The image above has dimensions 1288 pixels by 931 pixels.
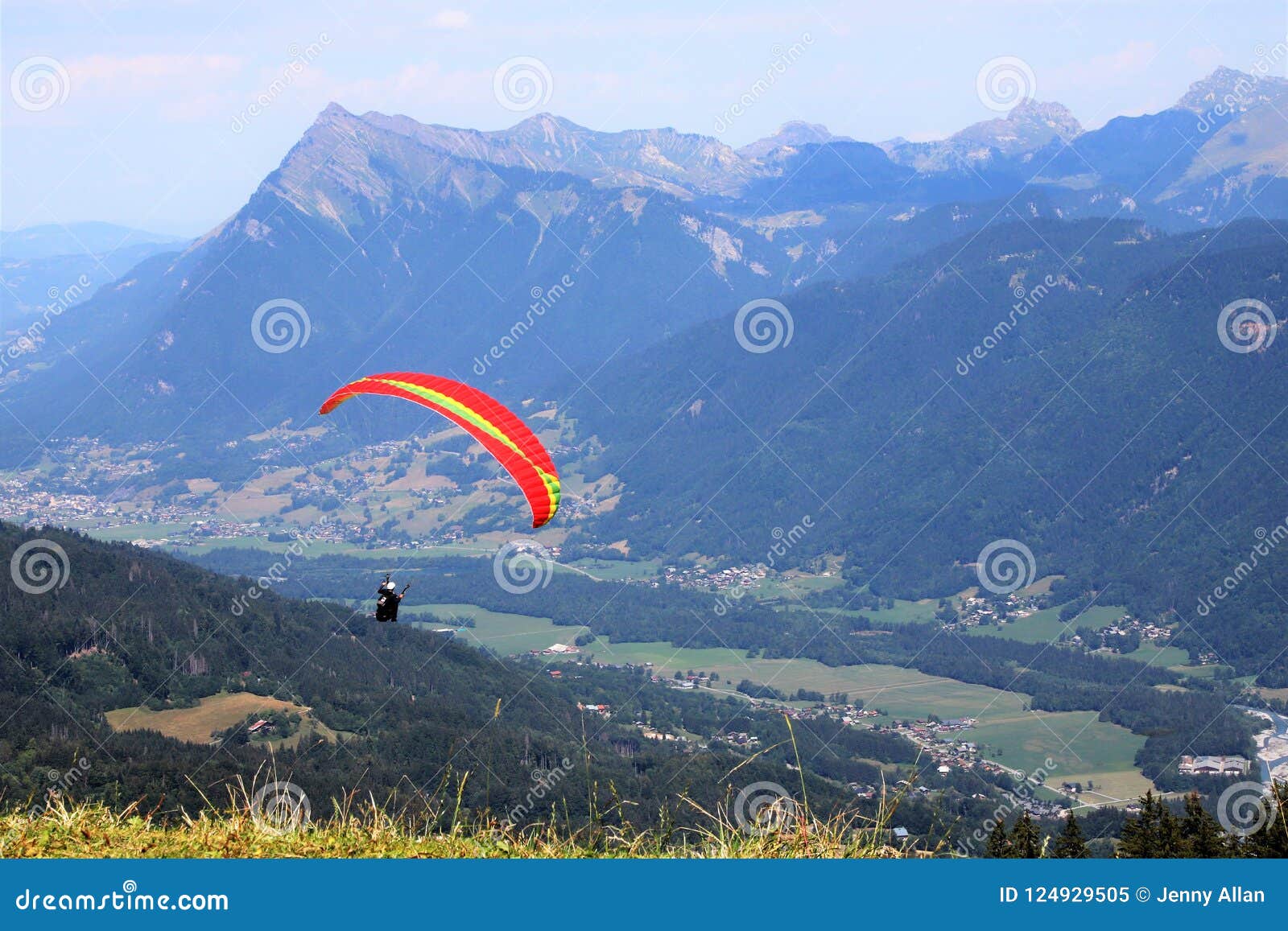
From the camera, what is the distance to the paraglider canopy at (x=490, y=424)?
93.0 ft

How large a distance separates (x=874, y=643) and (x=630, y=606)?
3972 centimetres

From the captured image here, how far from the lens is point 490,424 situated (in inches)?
1172

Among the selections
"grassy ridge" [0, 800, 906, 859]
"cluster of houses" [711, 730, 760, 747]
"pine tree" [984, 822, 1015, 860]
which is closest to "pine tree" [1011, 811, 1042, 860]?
"pine tree" [984, 822, 1015, 860]

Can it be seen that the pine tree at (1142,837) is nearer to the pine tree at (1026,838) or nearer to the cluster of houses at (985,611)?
the pine tree at (1026,838)

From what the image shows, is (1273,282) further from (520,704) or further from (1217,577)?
(520,704)

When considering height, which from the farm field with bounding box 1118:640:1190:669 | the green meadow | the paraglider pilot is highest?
the paraglider pilot

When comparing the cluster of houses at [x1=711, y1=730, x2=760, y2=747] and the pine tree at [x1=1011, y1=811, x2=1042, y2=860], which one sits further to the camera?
the cluster of houses at [x1=711, y1=730, x2=760, y2=747]

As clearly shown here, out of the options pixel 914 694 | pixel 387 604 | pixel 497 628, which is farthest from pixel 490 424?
pixel 497 628

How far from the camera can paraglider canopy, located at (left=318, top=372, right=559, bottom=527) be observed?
28344 millimetres

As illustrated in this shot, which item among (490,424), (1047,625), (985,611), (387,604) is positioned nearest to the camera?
(387,604)

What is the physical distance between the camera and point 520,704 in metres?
106

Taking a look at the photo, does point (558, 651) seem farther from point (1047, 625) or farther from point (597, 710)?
point (1047, 625)

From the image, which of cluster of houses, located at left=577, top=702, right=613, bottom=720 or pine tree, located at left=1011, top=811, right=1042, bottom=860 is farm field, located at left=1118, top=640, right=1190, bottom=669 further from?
pine tree, located at left=1011, top=811, right=1042, bottom=860

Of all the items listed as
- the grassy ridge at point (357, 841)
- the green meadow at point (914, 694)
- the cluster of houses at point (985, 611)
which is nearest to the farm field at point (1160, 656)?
the green meadow at point (914, 694)
